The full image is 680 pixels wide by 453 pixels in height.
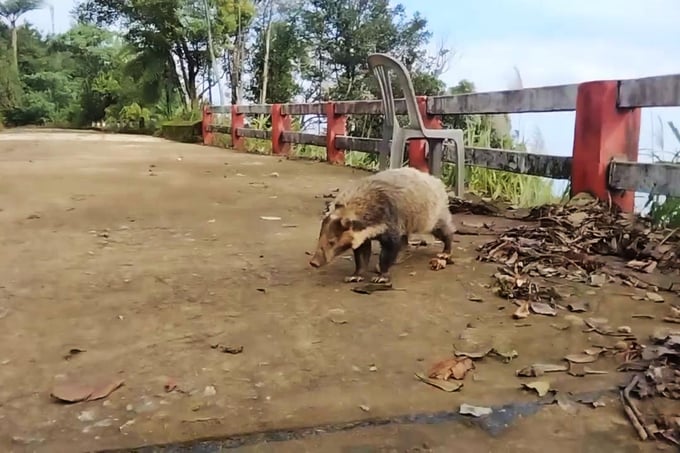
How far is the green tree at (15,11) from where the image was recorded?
87.3 ft

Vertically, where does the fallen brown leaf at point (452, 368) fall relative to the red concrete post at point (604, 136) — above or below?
below

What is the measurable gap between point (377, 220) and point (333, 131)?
5315 mm

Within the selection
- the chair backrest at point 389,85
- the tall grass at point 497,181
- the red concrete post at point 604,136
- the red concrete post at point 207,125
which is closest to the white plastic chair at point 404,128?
the chair backrest at point 389,85

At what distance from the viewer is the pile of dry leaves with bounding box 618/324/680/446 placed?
4.63ft

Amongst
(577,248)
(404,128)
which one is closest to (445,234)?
(577,248)

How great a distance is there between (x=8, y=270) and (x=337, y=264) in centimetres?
133

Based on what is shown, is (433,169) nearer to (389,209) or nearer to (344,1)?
(389,209)

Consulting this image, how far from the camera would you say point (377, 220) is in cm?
265

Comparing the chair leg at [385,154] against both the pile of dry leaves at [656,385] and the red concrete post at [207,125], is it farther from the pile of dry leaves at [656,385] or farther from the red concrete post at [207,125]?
the red concrete post at [207,125]

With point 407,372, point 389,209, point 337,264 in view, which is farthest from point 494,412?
point 337,264

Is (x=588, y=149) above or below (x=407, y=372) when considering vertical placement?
above

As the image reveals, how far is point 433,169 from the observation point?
17.9 ft

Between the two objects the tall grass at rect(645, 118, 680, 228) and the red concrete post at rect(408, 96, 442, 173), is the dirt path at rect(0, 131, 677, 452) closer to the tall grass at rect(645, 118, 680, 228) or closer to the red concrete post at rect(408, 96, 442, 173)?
the tall grass at rect(645, 118, 680, 228)

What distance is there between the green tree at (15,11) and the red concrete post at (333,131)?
22.6m
